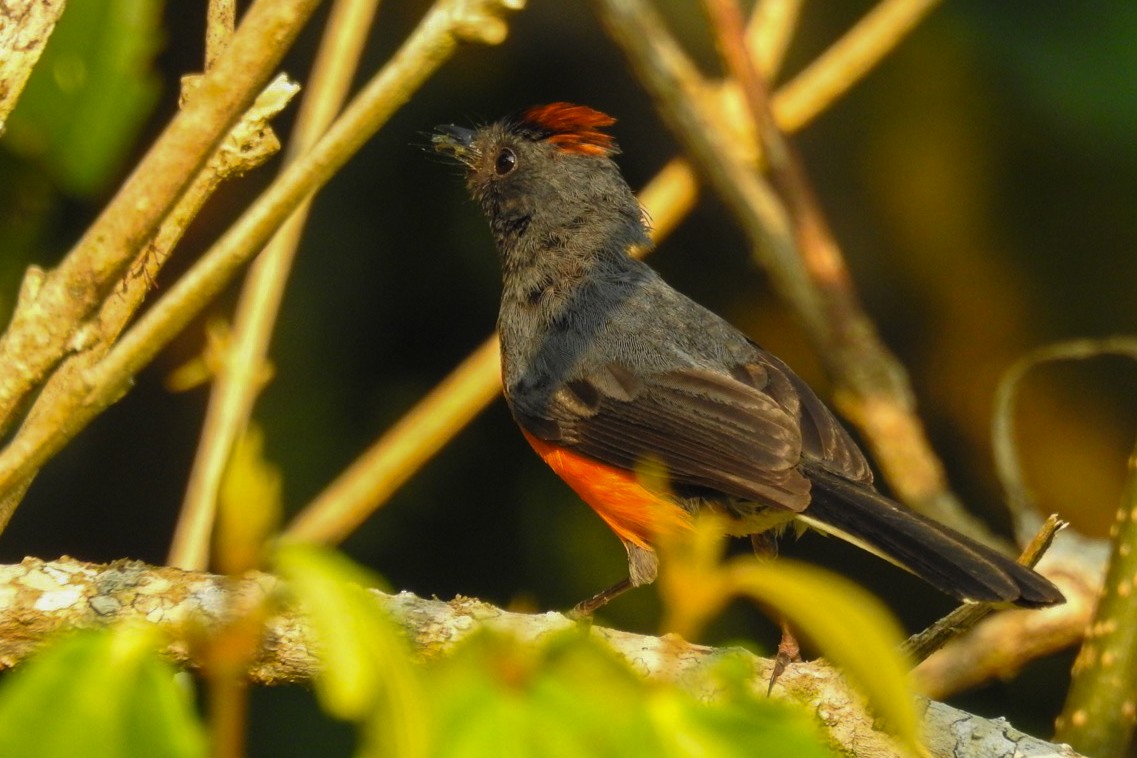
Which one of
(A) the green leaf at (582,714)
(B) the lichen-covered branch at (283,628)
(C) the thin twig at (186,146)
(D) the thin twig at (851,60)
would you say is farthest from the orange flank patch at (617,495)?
(A) the green leaf at (582,714)

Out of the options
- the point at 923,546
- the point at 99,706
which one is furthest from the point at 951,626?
the point at 99,706

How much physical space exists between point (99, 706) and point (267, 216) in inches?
28.6

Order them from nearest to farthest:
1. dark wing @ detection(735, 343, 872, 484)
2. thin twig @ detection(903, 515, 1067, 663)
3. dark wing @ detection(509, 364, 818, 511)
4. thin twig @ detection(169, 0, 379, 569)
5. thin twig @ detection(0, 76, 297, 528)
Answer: thin twig @ detection(0, 76, 297, 528), thin twig @ detection(903, 515, 1067, 663), thin twig @ detection(169, 0, 379, 569), dark wing @ detection(509, 364, 818, 511), dark wing @ detection(735, 343, 872, 484)

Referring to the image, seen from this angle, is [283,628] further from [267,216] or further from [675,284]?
[675,284]

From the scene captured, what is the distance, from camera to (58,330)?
5.29 ft

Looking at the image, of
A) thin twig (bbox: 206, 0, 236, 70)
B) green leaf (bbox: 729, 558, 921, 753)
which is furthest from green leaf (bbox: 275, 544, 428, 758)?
thin twig (bbox: 206, 0, 236, 70)

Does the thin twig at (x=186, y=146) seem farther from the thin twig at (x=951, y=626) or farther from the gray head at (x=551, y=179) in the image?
the gray head at (x=551, y=179)

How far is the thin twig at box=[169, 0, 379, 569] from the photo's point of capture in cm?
338

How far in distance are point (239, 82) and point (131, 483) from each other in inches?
159

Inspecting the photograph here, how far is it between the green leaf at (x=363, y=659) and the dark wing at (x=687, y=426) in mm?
2592

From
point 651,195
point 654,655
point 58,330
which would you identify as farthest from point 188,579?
point 651,195

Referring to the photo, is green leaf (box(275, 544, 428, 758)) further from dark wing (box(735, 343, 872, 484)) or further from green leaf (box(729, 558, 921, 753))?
dark wing (box(735, 343, 872, 484))

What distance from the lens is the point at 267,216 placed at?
1.46m

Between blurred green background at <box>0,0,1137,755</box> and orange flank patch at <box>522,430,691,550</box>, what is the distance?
0.85 m
